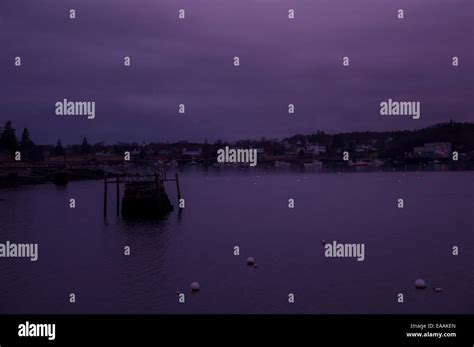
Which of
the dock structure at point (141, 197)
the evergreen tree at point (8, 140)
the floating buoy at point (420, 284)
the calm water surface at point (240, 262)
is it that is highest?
the evergreen tree at point (8, 140)

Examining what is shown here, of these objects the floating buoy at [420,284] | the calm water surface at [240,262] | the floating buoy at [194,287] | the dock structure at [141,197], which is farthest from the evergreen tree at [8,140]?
the floating buoy at [420,284]

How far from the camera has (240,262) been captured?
3075 cm

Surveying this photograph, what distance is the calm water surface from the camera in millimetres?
22938

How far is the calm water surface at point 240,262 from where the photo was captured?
22938 millimetres

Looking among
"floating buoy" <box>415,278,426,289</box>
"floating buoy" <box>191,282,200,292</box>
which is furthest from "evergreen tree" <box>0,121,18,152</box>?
"floating buoy" <box>415,278,426,289</box>

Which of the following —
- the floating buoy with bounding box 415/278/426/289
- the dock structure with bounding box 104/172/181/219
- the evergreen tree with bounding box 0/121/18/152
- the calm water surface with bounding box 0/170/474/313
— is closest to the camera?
the calm water surface with bounding box 0/170/474/313

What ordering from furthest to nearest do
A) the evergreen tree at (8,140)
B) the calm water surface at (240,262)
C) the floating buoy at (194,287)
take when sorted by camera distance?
the evergreen tree at (8,140)
the floating buoy at (194,287)
the calm water surface at (240,262)

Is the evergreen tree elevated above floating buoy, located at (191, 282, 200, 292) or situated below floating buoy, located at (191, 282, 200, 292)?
above

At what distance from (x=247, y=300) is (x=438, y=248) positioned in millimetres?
18963

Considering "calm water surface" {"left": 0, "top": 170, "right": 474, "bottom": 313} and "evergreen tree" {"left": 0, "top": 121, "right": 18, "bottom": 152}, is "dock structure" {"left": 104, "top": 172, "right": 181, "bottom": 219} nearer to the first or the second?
"calm water surface" {"left": 0, "top": 170, "right": 474, "bottom": 313}

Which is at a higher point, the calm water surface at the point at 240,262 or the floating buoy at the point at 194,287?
the floating buoy at the point at 194,287

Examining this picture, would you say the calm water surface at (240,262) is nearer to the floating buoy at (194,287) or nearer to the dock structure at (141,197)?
the floating buoy at (194,287)

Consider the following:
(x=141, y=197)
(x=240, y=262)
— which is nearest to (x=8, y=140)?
(x=141, y=197)
